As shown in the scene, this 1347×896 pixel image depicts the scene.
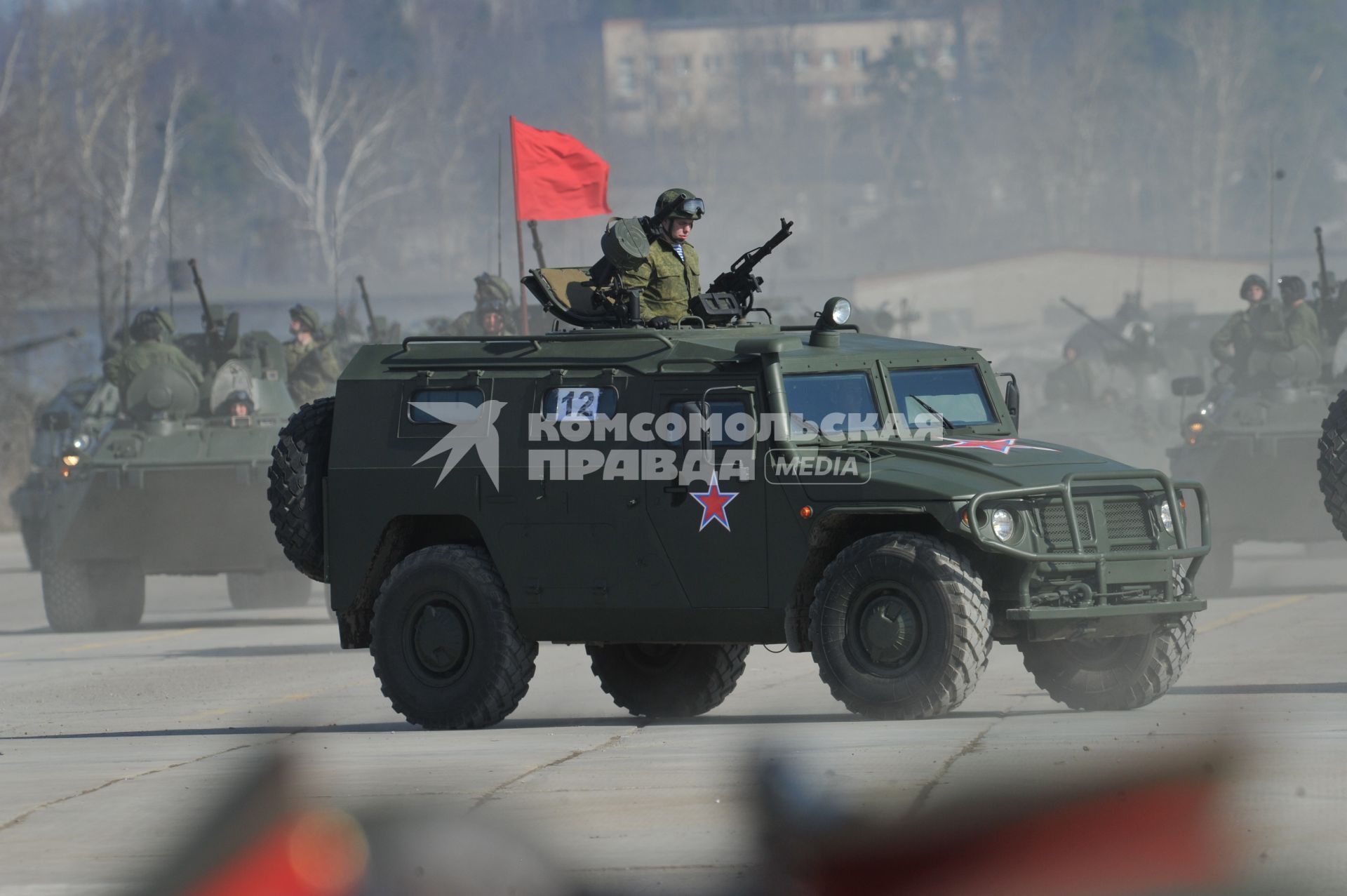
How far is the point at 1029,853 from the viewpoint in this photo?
6.67 m

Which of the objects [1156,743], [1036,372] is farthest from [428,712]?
[1036,372]

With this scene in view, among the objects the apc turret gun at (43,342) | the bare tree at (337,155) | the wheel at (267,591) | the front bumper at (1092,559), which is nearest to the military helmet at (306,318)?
the wheel at (267,591)

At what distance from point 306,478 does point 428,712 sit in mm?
1258

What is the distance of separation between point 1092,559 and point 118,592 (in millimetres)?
13050

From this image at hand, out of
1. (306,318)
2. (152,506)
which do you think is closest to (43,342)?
(306,318)

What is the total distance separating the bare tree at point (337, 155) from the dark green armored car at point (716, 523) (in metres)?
84.0

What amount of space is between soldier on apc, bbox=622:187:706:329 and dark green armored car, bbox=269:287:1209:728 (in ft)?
0.72

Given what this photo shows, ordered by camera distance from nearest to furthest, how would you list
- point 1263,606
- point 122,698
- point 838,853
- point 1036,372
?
1. point 838,853
2. point 122,698
3. point 1263,606
4. point 1036,372

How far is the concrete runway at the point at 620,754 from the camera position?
7.73 metres

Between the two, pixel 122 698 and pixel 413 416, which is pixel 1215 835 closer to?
pixel 413 416

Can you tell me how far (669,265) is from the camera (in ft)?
41.4

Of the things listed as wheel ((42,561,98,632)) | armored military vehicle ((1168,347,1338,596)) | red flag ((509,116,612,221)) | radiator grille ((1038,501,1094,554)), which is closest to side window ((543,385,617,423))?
radiator grille ((1038,501,1094,554))

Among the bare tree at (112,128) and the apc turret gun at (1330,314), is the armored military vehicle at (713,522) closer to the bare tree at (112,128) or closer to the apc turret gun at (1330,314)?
the apc turret gun at (1330,314)

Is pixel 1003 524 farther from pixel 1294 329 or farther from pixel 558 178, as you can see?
pixel 558 178
